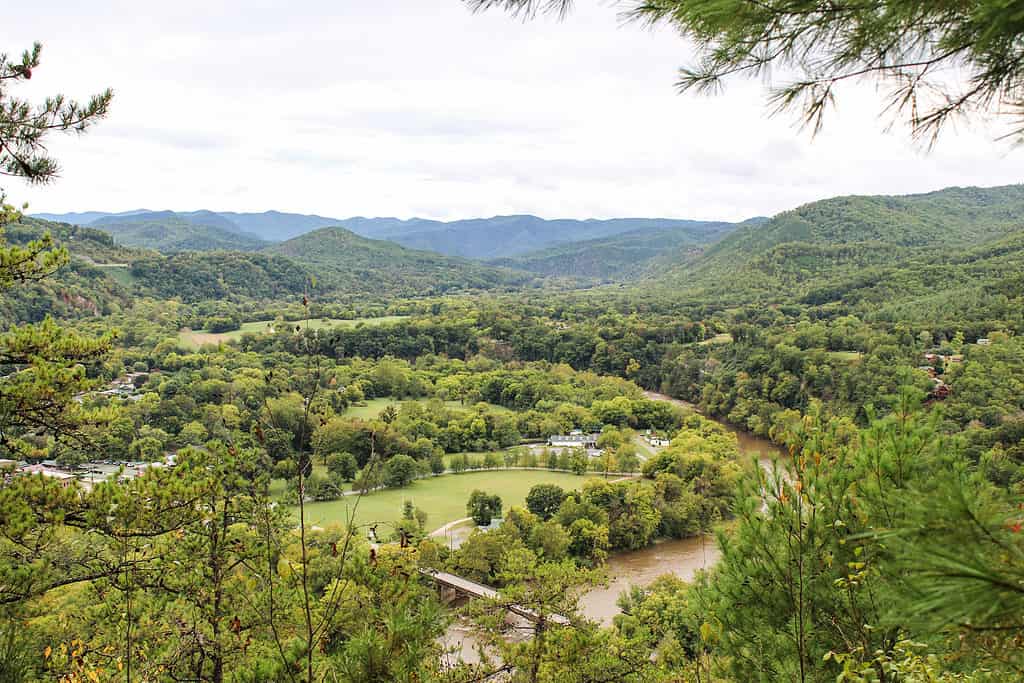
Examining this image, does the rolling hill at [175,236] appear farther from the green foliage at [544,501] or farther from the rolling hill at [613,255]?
the green foliage at [544,501]

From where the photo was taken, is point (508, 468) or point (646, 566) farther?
point (508, 468)

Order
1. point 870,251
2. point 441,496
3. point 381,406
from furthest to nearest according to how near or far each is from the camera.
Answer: point 870,251, point 381,406, point 441,496

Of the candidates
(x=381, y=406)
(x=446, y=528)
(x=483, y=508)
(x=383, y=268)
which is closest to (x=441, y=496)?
(x=446, y=528)

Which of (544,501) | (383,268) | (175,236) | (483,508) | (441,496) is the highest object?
(175,236)

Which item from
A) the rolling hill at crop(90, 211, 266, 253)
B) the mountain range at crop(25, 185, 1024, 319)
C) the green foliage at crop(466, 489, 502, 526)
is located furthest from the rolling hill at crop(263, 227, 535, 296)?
the green foliage at crop(466, 489, 502, 526)

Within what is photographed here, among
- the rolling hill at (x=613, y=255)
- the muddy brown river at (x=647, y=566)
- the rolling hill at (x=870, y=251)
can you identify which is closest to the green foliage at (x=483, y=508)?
the muddy brown river at (x=647, y=566)

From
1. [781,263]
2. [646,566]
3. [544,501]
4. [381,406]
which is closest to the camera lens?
[646,566]

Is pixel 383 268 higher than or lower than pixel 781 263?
lower

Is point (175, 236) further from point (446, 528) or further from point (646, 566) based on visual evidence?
point (646, 566)
